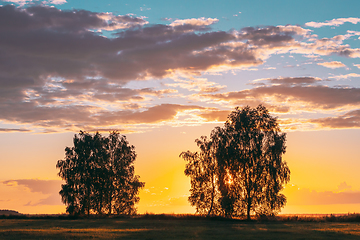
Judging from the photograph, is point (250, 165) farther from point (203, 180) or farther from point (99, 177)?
point (99, 177)

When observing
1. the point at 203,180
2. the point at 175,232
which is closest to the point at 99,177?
the point at 203,180

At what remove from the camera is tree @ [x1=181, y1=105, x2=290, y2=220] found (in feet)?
203

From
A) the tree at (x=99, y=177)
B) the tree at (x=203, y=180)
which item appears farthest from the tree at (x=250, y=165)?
the tree at (x=99, y=177)

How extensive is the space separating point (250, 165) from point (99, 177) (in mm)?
30716

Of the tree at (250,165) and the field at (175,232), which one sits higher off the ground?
the tree at (250,165)

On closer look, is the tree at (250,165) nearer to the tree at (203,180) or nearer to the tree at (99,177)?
the tree at (203,180)

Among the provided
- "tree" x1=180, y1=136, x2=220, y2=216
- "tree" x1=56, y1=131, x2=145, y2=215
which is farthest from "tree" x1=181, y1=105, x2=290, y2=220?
"tree" x1=56, y1=131, x2=145, y2=215

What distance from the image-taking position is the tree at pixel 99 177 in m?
72.8

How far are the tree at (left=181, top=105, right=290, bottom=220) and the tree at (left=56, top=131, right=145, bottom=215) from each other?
2051 centimetres

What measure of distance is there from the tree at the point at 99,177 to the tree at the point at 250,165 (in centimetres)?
2051

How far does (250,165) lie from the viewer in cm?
6353

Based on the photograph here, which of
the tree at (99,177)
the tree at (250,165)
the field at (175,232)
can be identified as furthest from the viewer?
the tree at (99,177)

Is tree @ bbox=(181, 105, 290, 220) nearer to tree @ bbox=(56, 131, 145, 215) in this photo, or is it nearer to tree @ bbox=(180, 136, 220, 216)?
tree @ bbox=(180, 136, 220, 216)

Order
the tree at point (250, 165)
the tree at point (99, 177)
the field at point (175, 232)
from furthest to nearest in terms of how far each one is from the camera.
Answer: the tree at point (99, 177) < the tree at point (250, 165) < the field at point (175, 232)
